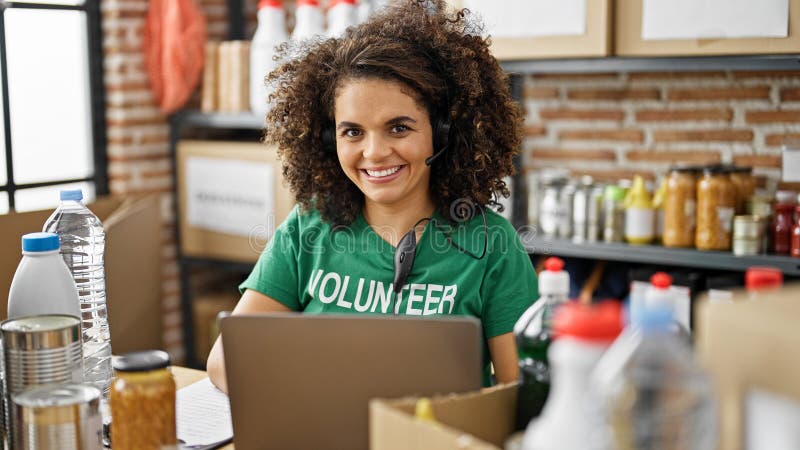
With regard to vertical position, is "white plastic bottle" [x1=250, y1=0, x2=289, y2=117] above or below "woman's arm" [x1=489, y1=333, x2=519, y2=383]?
above

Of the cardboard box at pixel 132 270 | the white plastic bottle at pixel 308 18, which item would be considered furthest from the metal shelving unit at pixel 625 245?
the cardboard box at pixel 132 270

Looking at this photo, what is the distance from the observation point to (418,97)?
66.0 inches

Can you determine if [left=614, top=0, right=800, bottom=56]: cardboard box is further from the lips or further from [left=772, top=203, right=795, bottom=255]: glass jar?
the lips

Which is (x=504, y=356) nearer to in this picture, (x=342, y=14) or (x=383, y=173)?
(x=383, y=173)

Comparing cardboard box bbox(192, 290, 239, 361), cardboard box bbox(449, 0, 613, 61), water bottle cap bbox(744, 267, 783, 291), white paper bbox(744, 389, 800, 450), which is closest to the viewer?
white paper bbox(744, 389, 800, 450)

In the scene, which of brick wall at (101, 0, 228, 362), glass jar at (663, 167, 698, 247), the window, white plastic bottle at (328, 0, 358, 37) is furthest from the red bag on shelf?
glass jar at (663, 167, 698, 247)

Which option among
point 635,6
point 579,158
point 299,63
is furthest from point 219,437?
point 579,158

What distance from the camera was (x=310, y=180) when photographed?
72.5 inches

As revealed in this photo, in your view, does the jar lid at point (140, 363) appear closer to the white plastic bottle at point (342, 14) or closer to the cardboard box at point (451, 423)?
the cardboard box at point (451, 423)

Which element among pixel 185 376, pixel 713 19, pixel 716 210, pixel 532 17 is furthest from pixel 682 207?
pixel 185 376

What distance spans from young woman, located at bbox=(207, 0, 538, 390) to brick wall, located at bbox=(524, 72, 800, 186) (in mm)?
1169

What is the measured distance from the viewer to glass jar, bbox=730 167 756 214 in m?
2.48

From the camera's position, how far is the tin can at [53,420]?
107 centimetres

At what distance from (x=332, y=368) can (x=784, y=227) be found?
5.73 feet
